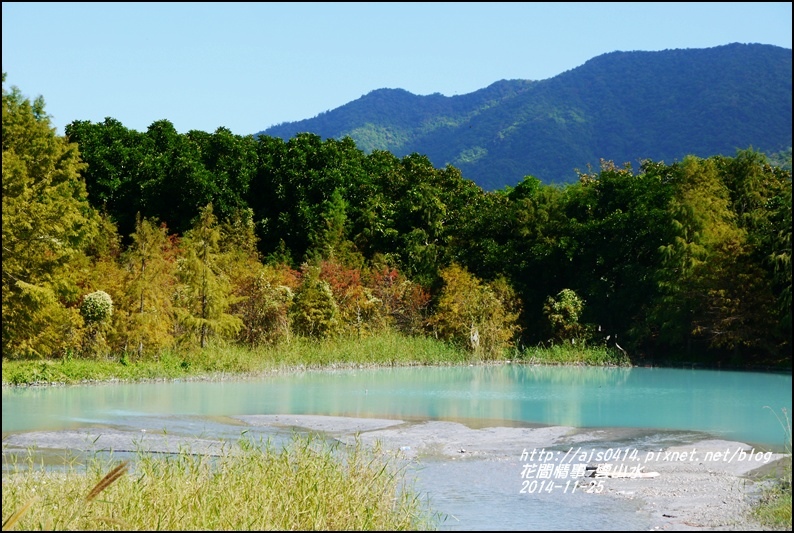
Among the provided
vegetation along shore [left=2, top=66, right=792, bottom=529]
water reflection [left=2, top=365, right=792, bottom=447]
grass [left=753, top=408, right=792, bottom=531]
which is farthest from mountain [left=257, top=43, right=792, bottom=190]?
grass [left=753, top=408, right=792, bottom=531]

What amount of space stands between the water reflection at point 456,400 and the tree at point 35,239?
2006 millimetres

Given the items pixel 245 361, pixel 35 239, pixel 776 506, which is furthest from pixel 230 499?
pixel 245 361

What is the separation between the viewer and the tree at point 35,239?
17672 millimetres

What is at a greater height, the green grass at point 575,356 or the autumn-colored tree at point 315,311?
the autumn-colored tree at point 315,311

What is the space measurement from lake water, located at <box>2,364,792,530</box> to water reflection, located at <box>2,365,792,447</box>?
0.02m

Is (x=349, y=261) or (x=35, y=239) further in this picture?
(x=349, y=261)

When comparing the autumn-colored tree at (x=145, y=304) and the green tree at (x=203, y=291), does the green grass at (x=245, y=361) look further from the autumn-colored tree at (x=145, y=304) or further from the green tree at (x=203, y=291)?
the green tree at (x=203, y=291)

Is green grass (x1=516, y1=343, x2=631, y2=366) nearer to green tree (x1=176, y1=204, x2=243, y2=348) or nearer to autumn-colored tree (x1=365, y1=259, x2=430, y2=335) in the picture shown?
autumn-colored tree (x1=365, y1=259, x2=430, y2=335)

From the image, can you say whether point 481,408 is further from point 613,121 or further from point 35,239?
point 613,121

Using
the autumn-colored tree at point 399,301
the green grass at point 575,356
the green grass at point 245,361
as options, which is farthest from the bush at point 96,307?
the green grass at point 575,356

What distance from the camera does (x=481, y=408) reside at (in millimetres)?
15336

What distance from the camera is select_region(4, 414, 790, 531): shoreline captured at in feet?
26.4

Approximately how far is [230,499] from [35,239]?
13.7 m

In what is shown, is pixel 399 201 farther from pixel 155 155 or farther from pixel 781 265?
pixel 781 265
